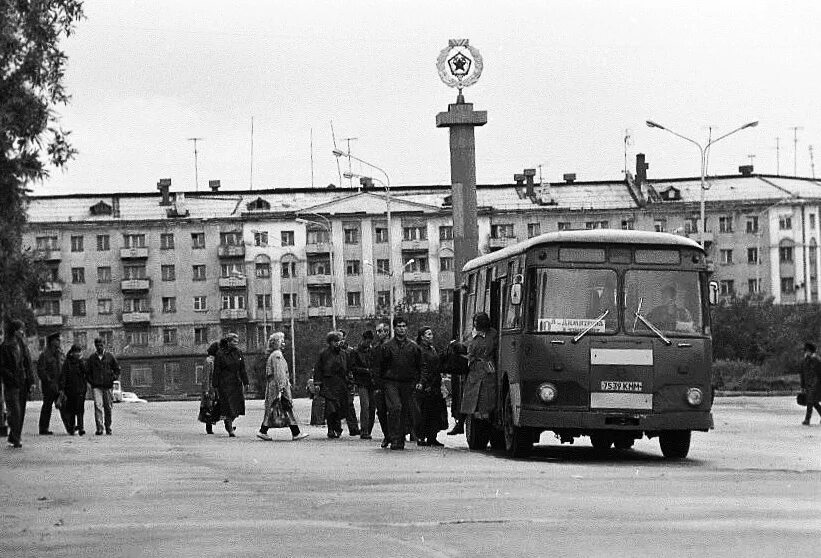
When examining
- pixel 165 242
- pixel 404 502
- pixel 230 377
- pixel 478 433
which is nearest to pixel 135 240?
pixel 165 242

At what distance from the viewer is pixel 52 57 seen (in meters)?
27.5

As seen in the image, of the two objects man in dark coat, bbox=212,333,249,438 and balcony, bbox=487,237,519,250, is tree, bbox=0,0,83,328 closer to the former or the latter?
man in dark coat, bbox=212,333,249,438

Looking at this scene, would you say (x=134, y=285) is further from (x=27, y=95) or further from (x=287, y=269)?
(x=27, y=95)

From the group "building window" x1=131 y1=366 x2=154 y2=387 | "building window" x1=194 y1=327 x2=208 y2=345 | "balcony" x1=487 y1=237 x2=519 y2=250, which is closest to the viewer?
"building window" x1=131 y1=366 x2=154 y2=387

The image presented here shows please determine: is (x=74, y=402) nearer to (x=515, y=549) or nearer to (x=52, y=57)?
(x=52, y=57)

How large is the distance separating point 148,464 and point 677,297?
21.7ft

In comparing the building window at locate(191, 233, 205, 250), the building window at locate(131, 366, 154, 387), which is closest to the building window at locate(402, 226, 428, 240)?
the building window at locate(191, 233, 205, 250)

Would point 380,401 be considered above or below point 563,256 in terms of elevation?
below

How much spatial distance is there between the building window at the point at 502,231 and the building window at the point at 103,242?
26791 mm

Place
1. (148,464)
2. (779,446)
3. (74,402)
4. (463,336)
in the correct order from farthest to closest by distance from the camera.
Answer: (74,402) < (463,336) < (779,446) < (148,464)

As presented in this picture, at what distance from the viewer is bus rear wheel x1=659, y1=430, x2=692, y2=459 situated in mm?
23500

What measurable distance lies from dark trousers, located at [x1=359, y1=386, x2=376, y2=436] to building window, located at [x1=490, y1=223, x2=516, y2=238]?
→ 103801 mm

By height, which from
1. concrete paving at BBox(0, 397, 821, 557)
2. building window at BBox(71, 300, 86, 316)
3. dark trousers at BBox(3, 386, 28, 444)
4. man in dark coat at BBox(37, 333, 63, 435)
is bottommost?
concrete paving at BBox(0, 397, 821, 557)

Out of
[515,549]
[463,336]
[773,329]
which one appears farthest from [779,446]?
[773,329]
